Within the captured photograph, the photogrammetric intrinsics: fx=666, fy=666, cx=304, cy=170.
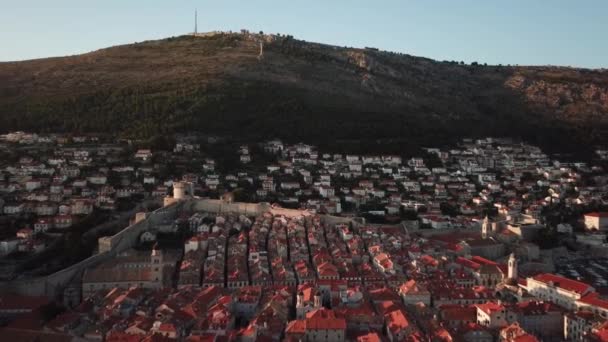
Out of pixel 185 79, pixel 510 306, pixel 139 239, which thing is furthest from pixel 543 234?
pixel 185 79

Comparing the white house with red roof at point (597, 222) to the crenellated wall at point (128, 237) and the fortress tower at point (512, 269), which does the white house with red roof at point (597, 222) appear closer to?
the fortress tower at point (512, 269)

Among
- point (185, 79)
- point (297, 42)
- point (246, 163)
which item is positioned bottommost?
point (246, 163)

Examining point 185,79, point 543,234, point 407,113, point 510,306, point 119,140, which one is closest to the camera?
point 510,306

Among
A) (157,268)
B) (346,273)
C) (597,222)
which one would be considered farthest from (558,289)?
(597,222)

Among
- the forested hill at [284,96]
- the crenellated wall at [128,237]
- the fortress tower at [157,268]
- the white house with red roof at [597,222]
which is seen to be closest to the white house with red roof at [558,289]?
the crenellated wall at [128,237]

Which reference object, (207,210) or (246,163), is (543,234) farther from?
(246,163)

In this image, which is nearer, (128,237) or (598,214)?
(128,237)

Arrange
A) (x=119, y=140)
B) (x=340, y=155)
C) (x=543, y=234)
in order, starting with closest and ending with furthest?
(x=543, y=234), (x=119, y=140), (x=340, y=155)

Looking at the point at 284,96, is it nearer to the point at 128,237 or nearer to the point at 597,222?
the point at 597,222

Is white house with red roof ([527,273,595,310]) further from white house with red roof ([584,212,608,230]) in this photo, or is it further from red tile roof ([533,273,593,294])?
white house with red roof ([584,212,608,230])
